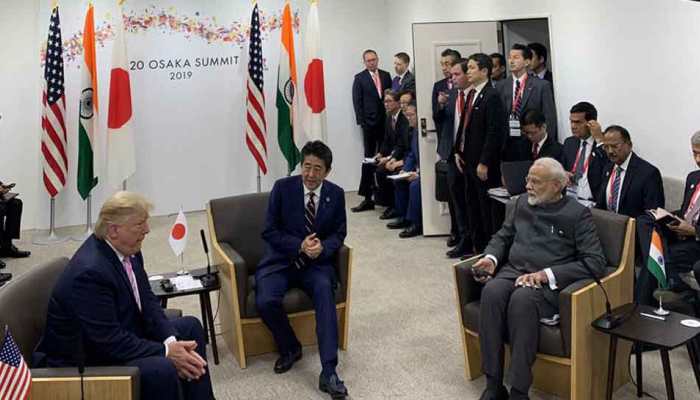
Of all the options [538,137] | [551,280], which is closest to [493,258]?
[551,280]

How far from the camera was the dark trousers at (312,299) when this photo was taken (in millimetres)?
3590

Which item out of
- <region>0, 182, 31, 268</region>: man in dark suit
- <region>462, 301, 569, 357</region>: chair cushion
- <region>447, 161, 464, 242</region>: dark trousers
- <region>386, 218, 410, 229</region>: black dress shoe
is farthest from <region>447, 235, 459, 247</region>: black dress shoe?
<region>0, 182, 31, 268</region>: man in dark suit

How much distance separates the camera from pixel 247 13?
8.52 m

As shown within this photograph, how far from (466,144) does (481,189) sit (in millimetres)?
387

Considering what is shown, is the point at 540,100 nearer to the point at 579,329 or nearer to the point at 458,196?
the point at 458,196

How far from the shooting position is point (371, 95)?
28.5 feet

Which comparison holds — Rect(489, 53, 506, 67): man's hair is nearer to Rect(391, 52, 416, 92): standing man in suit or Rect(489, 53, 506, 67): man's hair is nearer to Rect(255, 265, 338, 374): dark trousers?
Rect(391, 52, 416, 92): standing man in suit

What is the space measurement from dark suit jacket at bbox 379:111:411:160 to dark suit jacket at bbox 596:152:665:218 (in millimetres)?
2974

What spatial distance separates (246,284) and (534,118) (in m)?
→ 2.76

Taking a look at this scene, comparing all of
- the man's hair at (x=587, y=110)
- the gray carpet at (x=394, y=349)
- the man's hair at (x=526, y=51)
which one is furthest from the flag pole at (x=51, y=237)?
the man's hair at (x=587, y=110)

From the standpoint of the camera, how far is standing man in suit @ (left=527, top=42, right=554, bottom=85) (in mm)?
6179

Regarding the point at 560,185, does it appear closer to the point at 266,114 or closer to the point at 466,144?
the point at 466,144

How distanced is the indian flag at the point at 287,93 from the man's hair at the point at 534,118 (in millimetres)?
3425

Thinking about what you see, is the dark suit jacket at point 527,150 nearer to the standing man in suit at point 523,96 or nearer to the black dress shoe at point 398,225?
the standing man in suit at point 523,96
